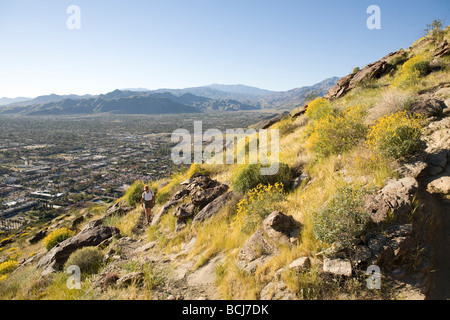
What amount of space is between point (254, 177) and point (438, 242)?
173 inches

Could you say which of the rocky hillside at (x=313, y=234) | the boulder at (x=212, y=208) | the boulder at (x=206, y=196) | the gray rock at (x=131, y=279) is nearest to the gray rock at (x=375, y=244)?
the rocky hillside at (x=313, y=234)

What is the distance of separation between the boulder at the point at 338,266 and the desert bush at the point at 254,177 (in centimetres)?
358

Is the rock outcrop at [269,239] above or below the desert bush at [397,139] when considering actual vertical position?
below

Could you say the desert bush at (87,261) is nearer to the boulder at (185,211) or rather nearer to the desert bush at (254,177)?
the boulder at (185,211)

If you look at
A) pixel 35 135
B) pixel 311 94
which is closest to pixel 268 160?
pixel 311 94

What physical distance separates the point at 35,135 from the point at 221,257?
14453 cm

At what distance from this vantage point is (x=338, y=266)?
3297mm

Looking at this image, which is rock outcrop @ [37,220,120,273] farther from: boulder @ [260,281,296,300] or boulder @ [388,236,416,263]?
boulder @ [388,236,416,263]

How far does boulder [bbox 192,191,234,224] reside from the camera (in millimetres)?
6723

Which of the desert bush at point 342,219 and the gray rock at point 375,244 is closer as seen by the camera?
the gray rock at point 375,244

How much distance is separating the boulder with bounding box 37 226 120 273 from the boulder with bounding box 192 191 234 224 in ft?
11.9

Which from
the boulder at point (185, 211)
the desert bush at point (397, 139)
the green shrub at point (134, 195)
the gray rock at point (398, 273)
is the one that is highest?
the desert bush at point (397, 139)

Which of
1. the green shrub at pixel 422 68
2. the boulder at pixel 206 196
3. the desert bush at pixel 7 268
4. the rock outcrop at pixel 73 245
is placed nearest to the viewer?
the rock outcrop at pixel 73 245

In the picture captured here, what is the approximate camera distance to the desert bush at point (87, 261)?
20.5 ft
